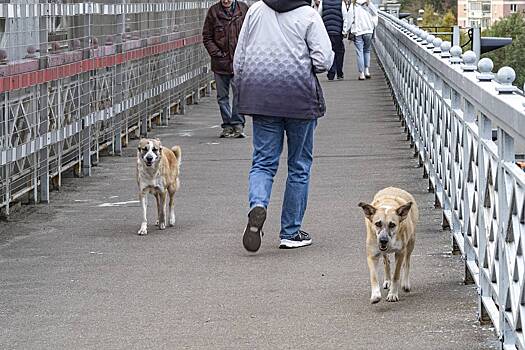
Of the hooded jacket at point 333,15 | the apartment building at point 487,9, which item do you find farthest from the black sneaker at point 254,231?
the apartment building at point 487,9

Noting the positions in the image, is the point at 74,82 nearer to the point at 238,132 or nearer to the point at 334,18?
the point at 238,132

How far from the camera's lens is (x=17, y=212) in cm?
1199

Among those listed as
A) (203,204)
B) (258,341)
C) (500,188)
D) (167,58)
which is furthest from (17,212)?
(167,58)

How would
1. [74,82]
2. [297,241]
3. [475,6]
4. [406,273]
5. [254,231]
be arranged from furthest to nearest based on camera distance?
1. [475,6]
2. [74,82]
3. [297,241]
4. [254,231]
5. [406,273]

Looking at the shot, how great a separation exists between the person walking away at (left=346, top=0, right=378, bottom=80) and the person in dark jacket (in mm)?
10998

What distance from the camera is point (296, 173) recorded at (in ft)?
33.8

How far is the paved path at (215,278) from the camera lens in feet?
24.1

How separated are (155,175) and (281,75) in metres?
1.77

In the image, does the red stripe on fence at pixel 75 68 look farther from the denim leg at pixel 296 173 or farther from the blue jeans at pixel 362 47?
the blue jeans at pixel 362 47

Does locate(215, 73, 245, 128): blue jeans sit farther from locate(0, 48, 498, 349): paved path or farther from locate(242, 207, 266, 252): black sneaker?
locate(242, 207, 266, 252): black sneaker

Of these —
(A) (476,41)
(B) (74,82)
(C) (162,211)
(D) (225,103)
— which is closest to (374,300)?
(C) (162,211)

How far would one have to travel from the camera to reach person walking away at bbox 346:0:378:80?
96.6 ft

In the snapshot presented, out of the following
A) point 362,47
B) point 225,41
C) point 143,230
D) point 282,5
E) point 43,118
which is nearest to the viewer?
point 282,5

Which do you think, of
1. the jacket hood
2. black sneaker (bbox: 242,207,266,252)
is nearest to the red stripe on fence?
the jacket hood
